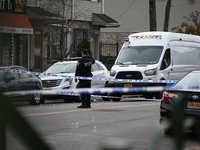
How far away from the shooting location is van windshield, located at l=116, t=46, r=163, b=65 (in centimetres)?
1900

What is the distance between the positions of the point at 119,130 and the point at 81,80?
5.76 meters

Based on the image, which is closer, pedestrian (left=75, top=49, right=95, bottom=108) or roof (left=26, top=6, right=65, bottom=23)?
pedestrian (left=75, top=49, right=95, bottom=108)

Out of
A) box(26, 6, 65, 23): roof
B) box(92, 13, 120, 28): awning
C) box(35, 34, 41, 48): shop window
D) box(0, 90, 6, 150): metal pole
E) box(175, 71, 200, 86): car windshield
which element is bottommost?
box(35, 34, 41, 48): shop window

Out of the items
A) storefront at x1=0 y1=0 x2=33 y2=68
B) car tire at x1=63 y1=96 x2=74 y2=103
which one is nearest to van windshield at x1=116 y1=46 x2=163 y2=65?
car tire at x1=63 y1=96 x2=74 y2=103

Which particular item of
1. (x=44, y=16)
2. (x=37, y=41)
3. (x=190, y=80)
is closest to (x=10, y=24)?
(x=190, y=80)

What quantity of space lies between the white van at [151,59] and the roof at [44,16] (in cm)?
466

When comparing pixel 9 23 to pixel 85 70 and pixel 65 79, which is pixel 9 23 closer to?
pixel 85 70

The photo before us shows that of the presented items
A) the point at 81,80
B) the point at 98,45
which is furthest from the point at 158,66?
the point at 98,45

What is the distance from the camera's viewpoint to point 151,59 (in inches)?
747

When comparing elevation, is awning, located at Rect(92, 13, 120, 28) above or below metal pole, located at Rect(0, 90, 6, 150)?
below

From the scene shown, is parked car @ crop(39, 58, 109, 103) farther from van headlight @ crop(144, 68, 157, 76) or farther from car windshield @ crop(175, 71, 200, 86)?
car windshield @ crop(175, 71, 200, 86)

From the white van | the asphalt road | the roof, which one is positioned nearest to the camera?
the asphalt road

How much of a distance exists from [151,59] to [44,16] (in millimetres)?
6473

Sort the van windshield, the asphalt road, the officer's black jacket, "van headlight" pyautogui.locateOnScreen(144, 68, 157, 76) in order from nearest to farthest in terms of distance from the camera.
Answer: the asphalt road → the officer's black jacket → "van headlight" pyautogui.locateOnScreen(144, 68, 157, 76) → the van windshield
